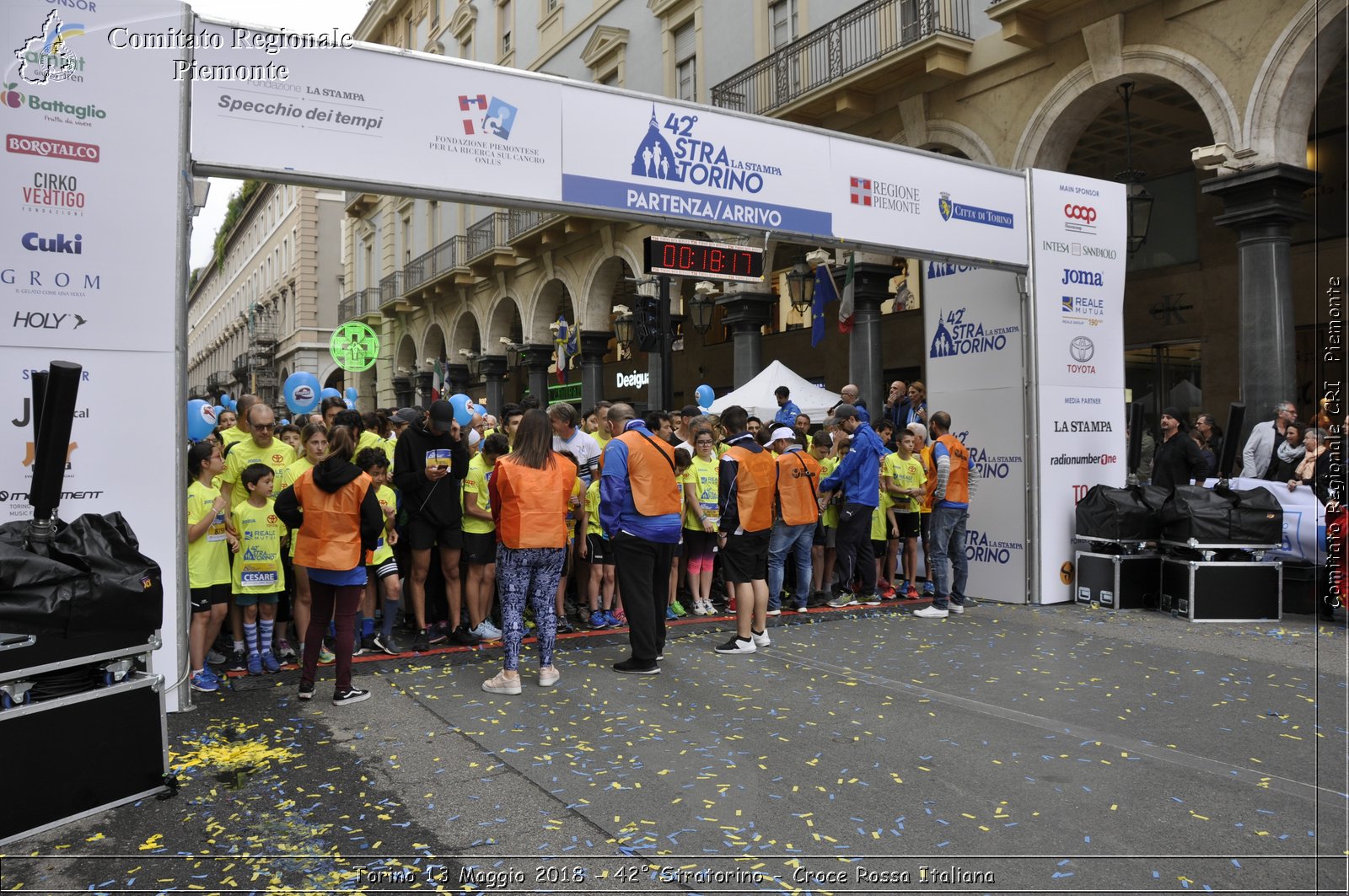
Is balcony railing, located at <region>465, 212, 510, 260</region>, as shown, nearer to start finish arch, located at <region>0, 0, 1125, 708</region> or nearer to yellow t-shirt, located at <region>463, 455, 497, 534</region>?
start finish arch, located at <region>0, 0, 1125, 708</region>

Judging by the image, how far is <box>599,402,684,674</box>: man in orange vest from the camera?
689 centimetres

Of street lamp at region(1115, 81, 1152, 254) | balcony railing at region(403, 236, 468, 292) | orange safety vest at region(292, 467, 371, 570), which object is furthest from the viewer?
balcony railing at region(403, 236, 468, 292)

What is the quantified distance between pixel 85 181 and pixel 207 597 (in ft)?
9.00

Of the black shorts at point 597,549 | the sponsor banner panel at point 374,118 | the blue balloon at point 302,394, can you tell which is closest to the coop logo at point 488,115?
the sponsor banner panel at point 374,118

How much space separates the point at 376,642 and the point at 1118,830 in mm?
5499

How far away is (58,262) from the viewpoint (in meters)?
5.46

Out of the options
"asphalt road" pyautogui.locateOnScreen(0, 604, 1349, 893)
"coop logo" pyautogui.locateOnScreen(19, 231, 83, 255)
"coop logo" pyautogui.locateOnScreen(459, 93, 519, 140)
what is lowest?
"asphalt road" pyautogui.locateOnScreen(0, 604, 1349, 893)

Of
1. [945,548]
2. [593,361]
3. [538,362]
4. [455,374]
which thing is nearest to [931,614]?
[945,548]

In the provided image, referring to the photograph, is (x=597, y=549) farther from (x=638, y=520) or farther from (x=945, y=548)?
(x=945, y=548)

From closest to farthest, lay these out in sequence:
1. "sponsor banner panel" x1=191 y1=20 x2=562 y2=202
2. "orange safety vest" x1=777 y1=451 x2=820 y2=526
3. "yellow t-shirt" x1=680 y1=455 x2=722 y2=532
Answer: "sponsor banner panel" x1=191 y1=20 x2=562 y2=202, "yellow t-shirt" x1=680 y1=455 x2=722 y2=532, "orange safety vest" x1=777 y1=451 x2=820 y2=526

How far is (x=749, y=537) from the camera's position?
748cm

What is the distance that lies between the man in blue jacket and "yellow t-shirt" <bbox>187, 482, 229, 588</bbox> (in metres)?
Result: 5.70

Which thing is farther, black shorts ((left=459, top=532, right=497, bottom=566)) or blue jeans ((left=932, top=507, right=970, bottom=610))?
blue jeans ((left=932, top=507, right=970, bottom=610))

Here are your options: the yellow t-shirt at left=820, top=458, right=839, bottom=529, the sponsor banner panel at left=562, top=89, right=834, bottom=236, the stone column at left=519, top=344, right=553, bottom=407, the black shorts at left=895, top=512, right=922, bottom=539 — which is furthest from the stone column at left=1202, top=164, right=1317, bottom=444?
the stone column at left=519, top=344, right=553, bottom=407
